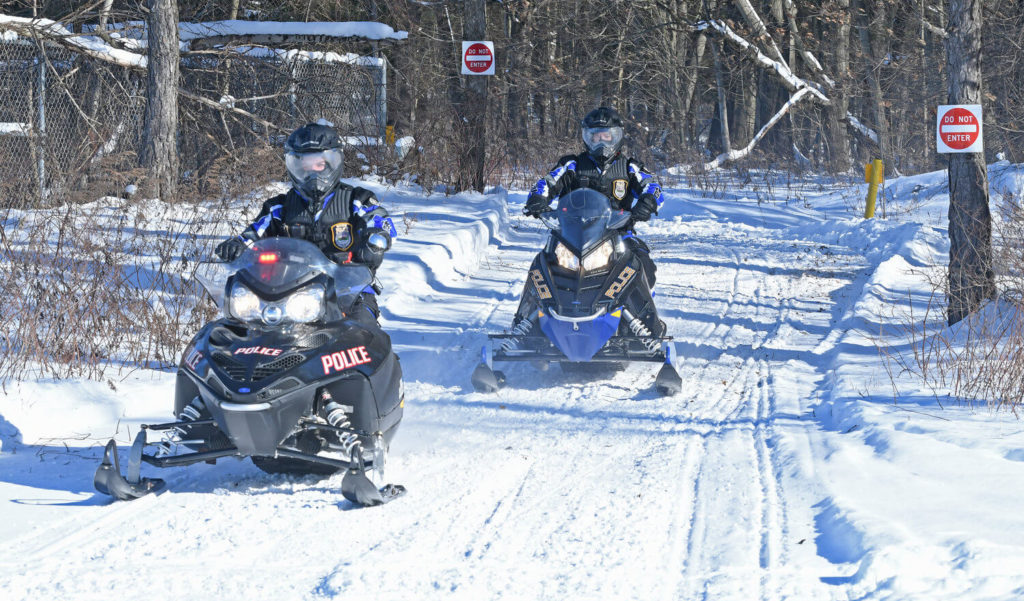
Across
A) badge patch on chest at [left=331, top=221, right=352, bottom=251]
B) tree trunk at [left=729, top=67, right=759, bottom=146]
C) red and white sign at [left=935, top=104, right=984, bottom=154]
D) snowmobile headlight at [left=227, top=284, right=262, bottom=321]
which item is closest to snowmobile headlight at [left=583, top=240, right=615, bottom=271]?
badge patch on chest at [left=331, top=221, right=352, bottom=251]

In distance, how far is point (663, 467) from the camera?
225 inches

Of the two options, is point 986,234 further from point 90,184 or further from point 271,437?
point 90,184

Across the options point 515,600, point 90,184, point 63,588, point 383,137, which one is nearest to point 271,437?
point 63,588

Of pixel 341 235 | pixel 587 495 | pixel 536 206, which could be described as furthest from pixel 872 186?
pixel 587 495

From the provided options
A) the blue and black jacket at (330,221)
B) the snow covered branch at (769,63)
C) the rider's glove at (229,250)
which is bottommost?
the rider's glove at (229,250)

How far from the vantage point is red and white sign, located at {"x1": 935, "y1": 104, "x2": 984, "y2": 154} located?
28.5 feet

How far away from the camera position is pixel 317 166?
247 inches

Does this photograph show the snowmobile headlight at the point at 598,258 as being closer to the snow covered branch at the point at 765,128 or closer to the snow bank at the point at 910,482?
the snow bank at the point at 910,482

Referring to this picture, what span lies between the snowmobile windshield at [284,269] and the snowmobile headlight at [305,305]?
0.06 metres

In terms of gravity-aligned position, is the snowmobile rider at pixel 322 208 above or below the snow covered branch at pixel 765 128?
below

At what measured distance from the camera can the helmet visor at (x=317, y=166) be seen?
6.26 meters

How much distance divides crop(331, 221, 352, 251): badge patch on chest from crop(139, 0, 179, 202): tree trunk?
8.70 m

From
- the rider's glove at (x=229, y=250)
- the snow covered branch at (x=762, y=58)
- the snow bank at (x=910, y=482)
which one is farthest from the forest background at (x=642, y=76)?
the snow bank at (x=910, y=482)

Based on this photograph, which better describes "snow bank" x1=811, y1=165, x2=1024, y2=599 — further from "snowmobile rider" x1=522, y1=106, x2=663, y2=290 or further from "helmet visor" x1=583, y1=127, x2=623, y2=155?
"helmet visor" x1=583, y1=127, x2=623, y2=155
